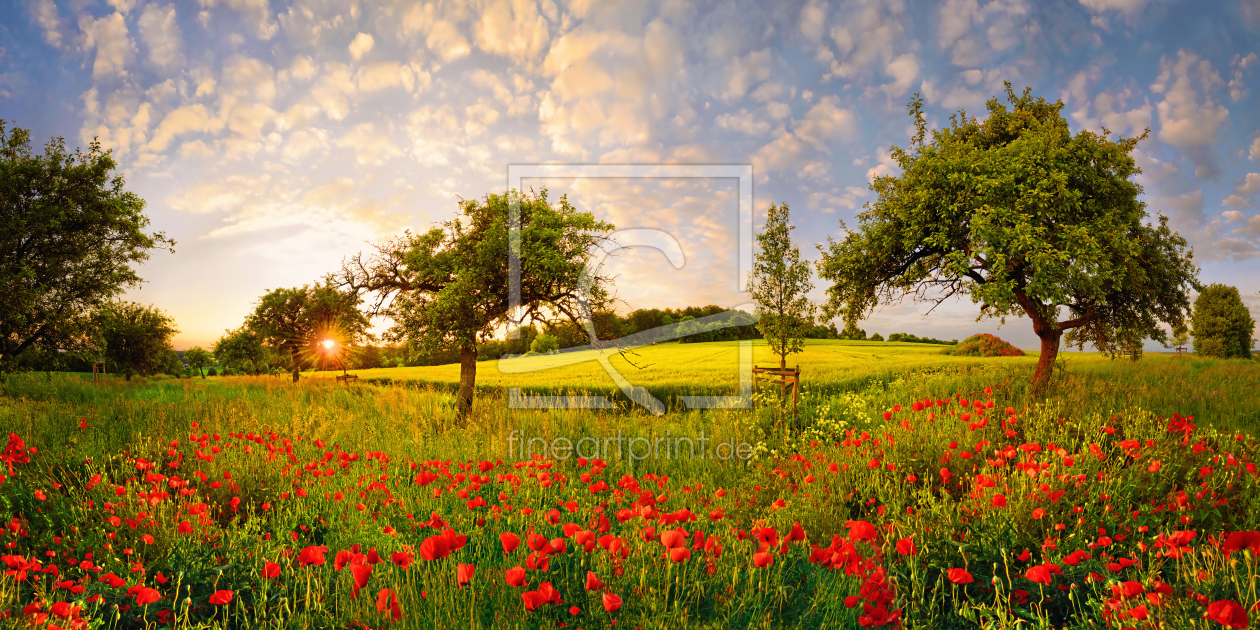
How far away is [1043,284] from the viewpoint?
28.9 feet

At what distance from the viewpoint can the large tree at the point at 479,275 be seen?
32.4ft

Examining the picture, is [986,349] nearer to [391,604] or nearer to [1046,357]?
[1046,357]

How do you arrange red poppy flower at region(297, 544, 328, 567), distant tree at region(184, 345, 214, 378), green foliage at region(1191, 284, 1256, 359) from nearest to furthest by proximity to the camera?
red poppy flower at region(297, 544, 328, 567) < green foliage at region(1191, 284, 1256, 359) < distant tree at region(184, 345, 214, 378)

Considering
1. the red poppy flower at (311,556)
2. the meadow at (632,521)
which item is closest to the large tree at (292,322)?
the meadow at (632,521)

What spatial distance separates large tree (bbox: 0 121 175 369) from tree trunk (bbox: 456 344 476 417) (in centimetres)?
1352

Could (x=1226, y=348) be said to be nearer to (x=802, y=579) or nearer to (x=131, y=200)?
(x=802, y=579)

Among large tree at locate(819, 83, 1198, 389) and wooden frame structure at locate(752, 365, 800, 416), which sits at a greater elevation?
large tree at locate(819, 83, 1198, 389)

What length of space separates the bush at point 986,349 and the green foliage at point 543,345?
1017 inches

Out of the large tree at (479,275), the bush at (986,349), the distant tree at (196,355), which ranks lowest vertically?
the distant tree at (196,355)

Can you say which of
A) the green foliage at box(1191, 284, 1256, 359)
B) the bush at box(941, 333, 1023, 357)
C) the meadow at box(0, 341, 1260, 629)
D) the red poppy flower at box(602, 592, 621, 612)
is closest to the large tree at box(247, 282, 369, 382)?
the meadow at box(0, 341, 1260, 629)

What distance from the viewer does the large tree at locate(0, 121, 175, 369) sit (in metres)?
14.1

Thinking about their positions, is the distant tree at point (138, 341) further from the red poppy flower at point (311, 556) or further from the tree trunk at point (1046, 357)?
the tree trunk at point (1046, 357)

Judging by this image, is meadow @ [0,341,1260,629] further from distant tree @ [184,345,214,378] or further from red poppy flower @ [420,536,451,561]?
distant tree @ [184,345,214,378]

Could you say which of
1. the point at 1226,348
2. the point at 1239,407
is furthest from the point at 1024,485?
the point at 1226,348
